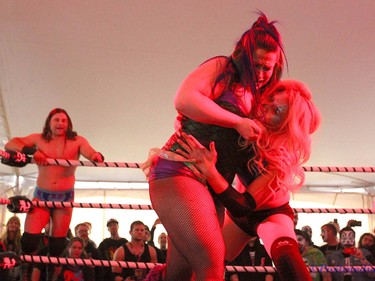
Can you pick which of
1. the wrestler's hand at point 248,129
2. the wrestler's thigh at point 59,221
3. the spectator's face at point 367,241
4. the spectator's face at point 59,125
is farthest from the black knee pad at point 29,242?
the spectator's face at point 367,241

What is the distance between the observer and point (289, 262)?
204cm

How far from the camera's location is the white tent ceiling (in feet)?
17.5

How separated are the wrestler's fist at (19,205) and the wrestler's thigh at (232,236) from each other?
1429 millimetres

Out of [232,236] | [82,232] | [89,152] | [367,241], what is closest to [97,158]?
[89,152]

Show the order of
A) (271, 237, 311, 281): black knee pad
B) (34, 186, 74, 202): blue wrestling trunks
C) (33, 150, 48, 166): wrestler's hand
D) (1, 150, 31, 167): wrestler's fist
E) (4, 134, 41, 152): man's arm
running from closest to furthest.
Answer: (271, 237, 311, 281): black knee pad
(1, 150, 31, 167): wrestler's fist
(33, 150, 48, 166): wrestler's hand
(4, 134, 41, 152): man's arm
(34, 186, 74, 202): blue wrestling trunks

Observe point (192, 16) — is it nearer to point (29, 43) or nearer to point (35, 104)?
point (29, 43)

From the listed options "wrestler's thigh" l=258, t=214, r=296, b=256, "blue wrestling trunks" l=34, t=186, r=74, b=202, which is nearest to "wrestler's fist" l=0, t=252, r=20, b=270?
"blue wrestling trunks" l=34, t=186, r=74, b=202

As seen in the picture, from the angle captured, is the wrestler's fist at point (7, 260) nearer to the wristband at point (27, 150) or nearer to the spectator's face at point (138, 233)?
the wristband at point (27, 150)

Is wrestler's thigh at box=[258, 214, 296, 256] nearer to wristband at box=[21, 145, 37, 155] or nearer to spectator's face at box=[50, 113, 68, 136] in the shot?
wristband at box=[21, 145, 37, 155]

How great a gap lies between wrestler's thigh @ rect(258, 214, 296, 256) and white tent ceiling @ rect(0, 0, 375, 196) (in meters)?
2.96

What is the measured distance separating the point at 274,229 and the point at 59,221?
2.07m

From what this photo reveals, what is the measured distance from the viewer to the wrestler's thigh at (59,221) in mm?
3879

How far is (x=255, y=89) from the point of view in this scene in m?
2.05

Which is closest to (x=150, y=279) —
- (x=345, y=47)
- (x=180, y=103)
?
(x=180, y=103)
